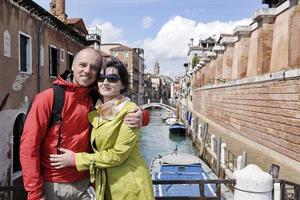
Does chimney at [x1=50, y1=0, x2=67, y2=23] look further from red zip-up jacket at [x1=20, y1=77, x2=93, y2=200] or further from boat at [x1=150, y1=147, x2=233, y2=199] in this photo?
red zip-up jacket at [x1=20, y1=77, x2=93, y2=200]

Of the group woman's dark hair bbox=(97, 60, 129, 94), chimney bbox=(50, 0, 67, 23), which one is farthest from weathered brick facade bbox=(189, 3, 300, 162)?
woman's dark hair bbox=(97, 60, 129, 94)

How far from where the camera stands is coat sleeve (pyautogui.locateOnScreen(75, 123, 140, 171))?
5.92 feet

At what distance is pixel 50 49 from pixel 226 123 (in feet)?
37.2

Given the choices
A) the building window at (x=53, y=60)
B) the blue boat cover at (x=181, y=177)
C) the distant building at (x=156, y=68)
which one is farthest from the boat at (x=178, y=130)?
the distant building at (x=156, y=68)

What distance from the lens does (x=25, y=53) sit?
8602mm

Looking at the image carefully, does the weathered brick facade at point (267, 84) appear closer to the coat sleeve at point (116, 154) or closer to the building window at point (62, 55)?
the building window at point (62, 55)

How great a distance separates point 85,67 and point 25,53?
7127 mm

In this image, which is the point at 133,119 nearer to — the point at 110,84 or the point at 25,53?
the point at 110,84

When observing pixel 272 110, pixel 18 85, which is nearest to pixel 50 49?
pixel 18 85

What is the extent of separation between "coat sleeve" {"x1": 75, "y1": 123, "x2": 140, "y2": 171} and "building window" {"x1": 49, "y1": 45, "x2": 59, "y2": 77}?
8915mm

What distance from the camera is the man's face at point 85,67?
1.99 metres

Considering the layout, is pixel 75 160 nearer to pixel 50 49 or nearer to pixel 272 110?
pixel 50 49

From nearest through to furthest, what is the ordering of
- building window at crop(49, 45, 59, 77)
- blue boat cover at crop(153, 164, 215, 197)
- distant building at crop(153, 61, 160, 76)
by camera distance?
blue boat cover at crop(153, 164, 215, 197)
building window at crop(49, 45, 59, 77)
distant building at crop(153, 61, 160, 76)

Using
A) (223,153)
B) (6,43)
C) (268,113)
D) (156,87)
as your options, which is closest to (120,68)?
(6,43)
